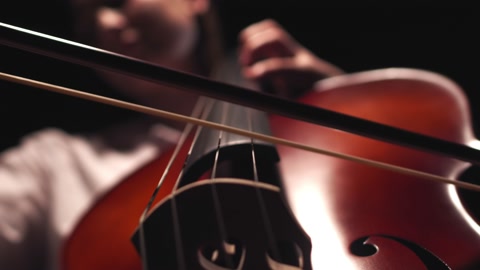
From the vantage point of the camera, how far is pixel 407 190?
1.34 ft

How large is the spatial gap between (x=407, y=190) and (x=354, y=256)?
14 cm

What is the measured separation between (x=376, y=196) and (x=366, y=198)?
11mm

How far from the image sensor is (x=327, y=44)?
120cm

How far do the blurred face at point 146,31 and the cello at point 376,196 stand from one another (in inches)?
14.8

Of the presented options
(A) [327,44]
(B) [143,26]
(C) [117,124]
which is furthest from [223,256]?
(A) [327,44]

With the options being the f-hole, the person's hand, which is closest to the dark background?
the person's hand

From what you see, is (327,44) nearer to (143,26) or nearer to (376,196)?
(143,26)

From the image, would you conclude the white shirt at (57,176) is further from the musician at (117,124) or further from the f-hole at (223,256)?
the f-hole at (223,256)

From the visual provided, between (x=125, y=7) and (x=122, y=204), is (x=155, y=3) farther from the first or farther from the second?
(x=122, y=204)

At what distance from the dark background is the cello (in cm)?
46

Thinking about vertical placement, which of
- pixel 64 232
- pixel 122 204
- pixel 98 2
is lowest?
pixel 64 232

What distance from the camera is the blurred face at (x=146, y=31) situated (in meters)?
0.86

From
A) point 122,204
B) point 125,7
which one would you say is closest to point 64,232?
point 122,204

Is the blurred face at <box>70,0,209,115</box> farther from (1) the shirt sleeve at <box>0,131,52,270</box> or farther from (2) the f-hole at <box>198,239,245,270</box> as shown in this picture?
(2) the f-hole at <box>198,239,245,270</box>
